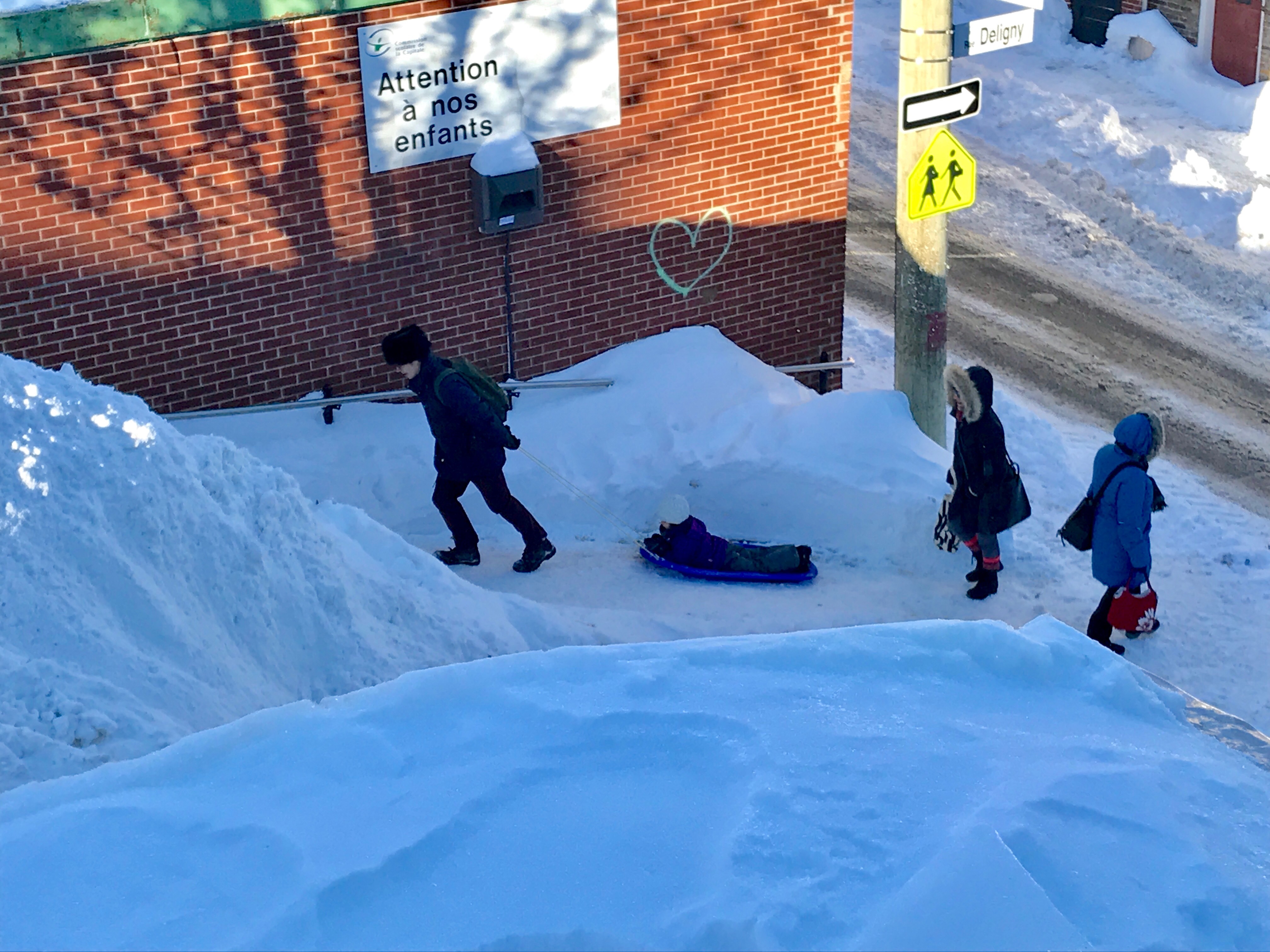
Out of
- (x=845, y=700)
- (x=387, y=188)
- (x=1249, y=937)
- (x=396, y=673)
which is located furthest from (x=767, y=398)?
(x=1249, y=937)

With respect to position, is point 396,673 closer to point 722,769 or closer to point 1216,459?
point 722,769

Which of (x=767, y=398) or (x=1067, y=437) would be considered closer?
(x=767, y=398)

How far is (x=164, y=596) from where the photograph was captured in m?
5.91

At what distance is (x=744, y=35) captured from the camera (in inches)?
388

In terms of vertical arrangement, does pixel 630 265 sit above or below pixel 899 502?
above

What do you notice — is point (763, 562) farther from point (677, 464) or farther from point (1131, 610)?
point (1131, 610)

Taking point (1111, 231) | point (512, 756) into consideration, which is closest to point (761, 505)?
point (512, 756)

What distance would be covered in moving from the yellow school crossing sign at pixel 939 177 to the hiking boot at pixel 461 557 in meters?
3.37

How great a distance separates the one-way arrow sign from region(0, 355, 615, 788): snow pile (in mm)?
3660

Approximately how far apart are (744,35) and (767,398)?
2.52 metres

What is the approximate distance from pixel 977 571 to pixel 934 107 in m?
2.77

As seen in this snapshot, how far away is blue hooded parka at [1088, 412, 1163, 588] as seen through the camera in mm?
7230

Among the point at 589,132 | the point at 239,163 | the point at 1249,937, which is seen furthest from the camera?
the point at 589,132

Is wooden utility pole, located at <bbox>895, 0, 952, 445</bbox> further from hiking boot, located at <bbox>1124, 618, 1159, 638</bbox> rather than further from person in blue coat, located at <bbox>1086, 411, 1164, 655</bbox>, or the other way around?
hiking boot, located at <bbox>1124, 618, 1159, 638</bbox>
